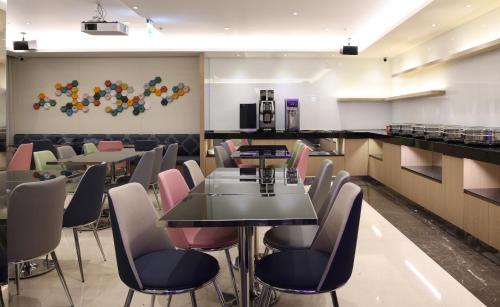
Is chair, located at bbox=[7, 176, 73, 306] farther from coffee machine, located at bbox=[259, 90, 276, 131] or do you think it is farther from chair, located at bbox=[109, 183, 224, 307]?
coffee machine, located at bbox=[259, 90, 276, 131]

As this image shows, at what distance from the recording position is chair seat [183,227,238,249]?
255 centimetres

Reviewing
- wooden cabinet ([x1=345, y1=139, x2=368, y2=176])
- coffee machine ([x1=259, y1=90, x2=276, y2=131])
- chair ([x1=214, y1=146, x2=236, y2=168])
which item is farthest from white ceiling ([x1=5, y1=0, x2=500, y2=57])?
chair ([x1=214, y1=146, x2=236, y2=168])

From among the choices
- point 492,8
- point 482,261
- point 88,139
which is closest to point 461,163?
point 482,261

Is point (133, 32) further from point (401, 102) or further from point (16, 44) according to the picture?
point (401, 102)

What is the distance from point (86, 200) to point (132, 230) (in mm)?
1216

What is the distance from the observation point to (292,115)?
28.5 ft

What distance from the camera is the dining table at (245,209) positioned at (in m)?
1.81

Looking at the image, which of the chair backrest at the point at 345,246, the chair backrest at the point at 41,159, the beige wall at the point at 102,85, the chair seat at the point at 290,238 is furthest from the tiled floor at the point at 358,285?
the beige wall at the point at 102,85

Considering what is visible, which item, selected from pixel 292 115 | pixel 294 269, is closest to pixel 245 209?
pixel 294 269

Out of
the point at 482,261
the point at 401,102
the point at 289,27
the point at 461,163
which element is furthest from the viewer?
the point at 401,102

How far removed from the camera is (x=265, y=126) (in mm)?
8586

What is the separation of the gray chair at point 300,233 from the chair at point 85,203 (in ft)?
4.52

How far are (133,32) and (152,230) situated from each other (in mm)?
6632

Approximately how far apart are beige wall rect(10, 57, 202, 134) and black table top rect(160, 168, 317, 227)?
20.7 feet
